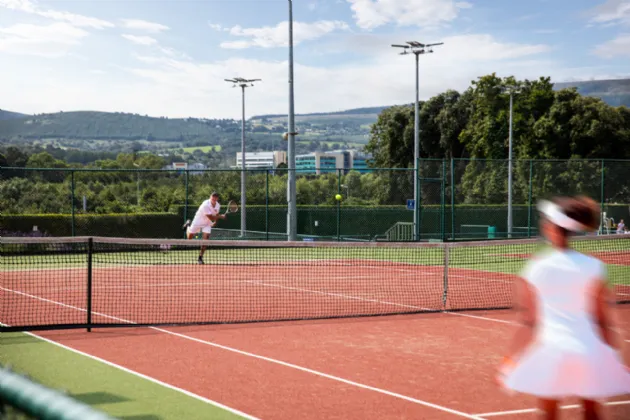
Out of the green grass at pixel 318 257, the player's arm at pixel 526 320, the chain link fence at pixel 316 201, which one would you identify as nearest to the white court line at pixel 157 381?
the player's arm at pixel 526 320

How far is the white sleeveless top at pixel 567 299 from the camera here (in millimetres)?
3848

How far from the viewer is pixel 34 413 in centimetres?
155

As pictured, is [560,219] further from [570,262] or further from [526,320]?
[526,320]

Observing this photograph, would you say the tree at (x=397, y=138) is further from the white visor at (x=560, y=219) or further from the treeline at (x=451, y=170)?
the white visor at (x=560, y=219)

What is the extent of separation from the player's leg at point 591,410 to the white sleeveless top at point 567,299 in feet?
1.01

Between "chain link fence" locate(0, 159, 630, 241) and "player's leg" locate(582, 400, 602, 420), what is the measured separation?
19.2m

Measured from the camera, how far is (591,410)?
3920 millimetres

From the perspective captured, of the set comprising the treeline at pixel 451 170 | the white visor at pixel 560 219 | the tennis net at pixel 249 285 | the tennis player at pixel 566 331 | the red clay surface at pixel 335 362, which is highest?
the treeline at pixel 451 170

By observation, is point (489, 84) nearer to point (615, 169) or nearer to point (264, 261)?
point (615, 169)

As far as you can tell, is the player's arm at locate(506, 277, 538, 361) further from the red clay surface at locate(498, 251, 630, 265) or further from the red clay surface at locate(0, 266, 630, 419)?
the red clay surface at locate(498, 251, 630, 265)

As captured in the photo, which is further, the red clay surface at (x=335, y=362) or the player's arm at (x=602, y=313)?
the red clay surface at (x=335, y=362)

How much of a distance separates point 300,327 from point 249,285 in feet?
14.2

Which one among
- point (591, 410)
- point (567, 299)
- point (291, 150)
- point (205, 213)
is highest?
point (291, 150)

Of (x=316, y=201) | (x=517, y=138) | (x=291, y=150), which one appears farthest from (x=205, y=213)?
(x=517, y=138)
